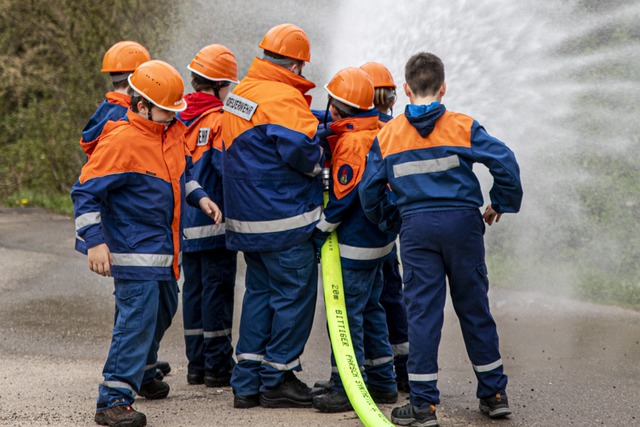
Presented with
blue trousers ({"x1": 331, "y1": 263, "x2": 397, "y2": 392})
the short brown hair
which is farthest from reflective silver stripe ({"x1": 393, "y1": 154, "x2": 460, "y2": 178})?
blue trousers ({"x1": 331, "y1": 263, "x2": 397, "y2": 392})

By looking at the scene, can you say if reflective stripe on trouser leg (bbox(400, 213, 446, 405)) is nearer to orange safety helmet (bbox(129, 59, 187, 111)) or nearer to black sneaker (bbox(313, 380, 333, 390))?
black sneaker (bbox(313, 380, 333, 390))

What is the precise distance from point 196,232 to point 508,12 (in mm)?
5615

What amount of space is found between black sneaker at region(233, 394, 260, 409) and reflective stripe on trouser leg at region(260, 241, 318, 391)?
8 cm

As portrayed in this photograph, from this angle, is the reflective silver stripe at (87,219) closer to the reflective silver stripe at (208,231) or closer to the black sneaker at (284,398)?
the reflective silver stripe at (208,231)

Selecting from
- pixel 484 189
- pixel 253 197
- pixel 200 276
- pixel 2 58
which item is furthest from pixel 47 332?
pixel 2 58

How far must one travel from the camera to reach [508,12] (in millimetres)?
9781

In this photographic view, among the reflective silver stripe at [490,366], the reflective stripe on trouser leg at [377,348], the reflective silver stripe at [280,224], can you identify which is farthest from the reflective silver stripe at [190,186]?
the reflective silver stripe at [490,366]

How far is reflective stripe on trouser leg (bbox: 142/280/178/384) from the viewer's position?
472 centimetres

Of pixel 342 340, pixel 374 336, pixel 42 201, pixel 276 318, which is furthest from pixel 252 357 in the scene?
pixel 42 201

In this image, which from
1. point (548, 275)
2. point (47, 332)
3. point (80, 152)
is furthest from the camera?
point (80, 152)

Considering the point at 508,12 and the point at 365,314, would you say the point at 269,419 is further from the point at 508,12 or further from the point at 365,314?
the point at 508,12

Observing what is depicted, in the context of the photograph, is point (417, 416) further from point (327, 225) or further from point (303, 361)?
point (303, 361)

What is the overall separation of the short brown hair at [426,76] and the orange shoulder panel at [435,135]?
17cm

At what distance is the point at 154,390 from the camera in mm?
5035
